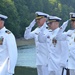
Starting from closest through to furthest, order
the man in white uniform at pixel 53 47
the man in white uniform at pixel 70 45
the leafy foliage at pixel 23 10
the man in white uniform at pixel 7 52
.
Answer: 1. the man in white uniform at pixel 7 52
2. the man in white uniform at pixel 70 45
3. the man in white uniform at pixel 53 47
4. the leafy foliage at pixel 23 10

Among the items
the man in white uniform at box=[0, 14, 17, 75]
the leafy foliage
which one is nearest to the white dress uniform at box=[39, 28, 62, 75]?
the man in white uniform at box=[0, 14, 17, 75]

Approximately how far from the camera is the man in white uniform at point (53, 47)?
8938 millimetres

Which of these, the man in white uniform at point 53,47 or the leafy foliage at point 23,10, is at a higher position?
the leafy foliage at point 23,10

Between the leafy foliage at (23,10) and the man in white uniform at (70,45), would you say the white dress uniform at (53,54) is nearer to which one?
the man in white uniform at (70,45)

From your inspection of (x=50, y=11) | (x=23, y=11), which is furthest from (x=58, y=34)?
(x=50, y=11)

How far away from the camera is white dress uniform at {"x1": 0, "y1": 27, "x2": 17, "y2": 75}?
22.7 ft

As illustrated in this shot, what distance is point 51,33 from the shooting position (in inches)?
356

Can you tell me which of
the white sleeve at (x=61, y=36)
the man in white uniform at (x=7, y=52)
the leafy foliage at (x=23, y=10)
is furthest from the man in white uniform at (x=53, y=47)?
the leafy foliage at (x=23, y=10)

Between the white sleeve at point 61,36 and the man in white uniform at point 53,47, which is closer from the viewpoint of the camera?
the white sleeve at point 61,36

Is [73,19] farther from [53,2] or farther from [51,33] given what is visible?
Answer: [53,2]

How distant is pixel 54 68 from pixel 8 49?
7.44 ft

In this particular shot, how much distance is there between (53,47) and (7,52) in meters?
2.05

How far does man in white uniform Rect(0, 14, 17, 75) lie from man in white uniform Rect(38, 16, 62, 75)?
1884mm

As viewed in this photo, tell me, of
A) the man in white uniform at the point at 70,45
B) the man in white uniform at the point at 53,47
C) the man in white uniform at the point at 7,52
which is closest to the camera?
the man in white uniform at the point at 7,52
